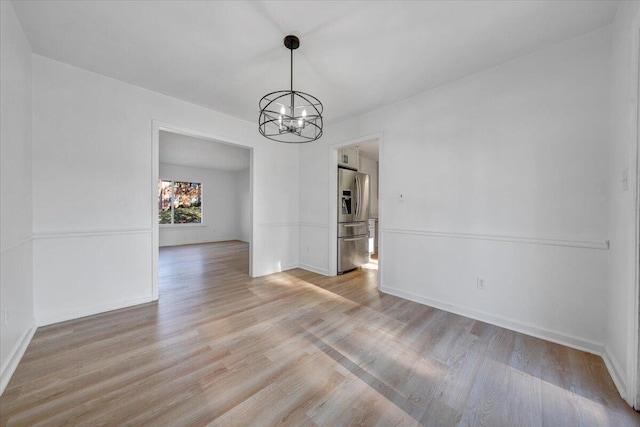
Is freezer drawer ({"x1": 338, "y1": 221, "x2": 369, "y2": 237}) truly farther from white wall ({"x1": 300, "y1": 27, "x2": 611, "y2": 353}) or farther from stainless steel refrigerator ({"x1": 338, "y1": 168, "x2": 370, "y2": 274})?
white wall ({"x1": 300, "y1": 27, "x2": 611, "y2": 353})

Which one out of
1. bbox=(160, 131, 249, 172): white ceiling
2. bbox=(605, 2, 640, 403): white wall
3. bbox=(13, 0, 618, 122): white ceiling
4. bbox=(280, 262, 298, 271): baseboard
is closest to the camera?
bbox=(605, 2, 640, 403): white wall

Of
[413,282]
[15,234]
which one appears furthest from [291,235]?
[15,234]

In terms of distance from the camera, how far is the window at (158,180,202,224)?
7.66 m

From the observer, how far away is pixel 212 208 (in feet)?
28.1

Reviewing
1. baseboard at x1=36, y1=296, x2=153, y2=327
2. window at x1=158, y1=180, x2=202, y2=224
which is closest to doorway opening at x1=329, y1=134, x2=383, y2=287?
baseboard at x1=36, y1=296, x2=153, y2=327

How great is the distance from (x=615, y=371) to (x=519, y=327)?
2.07ft

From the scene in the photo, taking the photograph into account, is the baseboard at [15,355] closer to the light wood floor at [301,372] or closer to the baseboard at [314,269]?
the light wood floor at [301,372]

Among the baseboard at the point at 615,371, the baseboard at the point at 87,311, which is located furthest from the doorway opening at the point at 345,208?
the baseboard at the point at 87,311

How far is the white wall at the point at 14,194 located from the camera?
63.9 inches

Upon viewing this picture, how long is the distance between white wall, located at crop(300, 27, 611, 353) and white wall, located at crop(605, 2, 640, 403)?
113mm

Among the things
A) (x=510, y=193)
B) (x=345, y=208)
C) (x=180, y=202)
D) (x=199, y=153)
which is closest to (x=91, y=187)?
(x=345, y=208)

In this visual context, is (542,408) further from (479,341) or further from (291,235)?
(291,235)

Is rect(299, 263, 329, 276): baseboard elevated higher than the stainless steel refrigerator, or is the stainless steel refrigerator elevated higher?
the stainless steel refrigerator

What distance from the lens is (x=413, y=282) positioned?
3.02 metres
